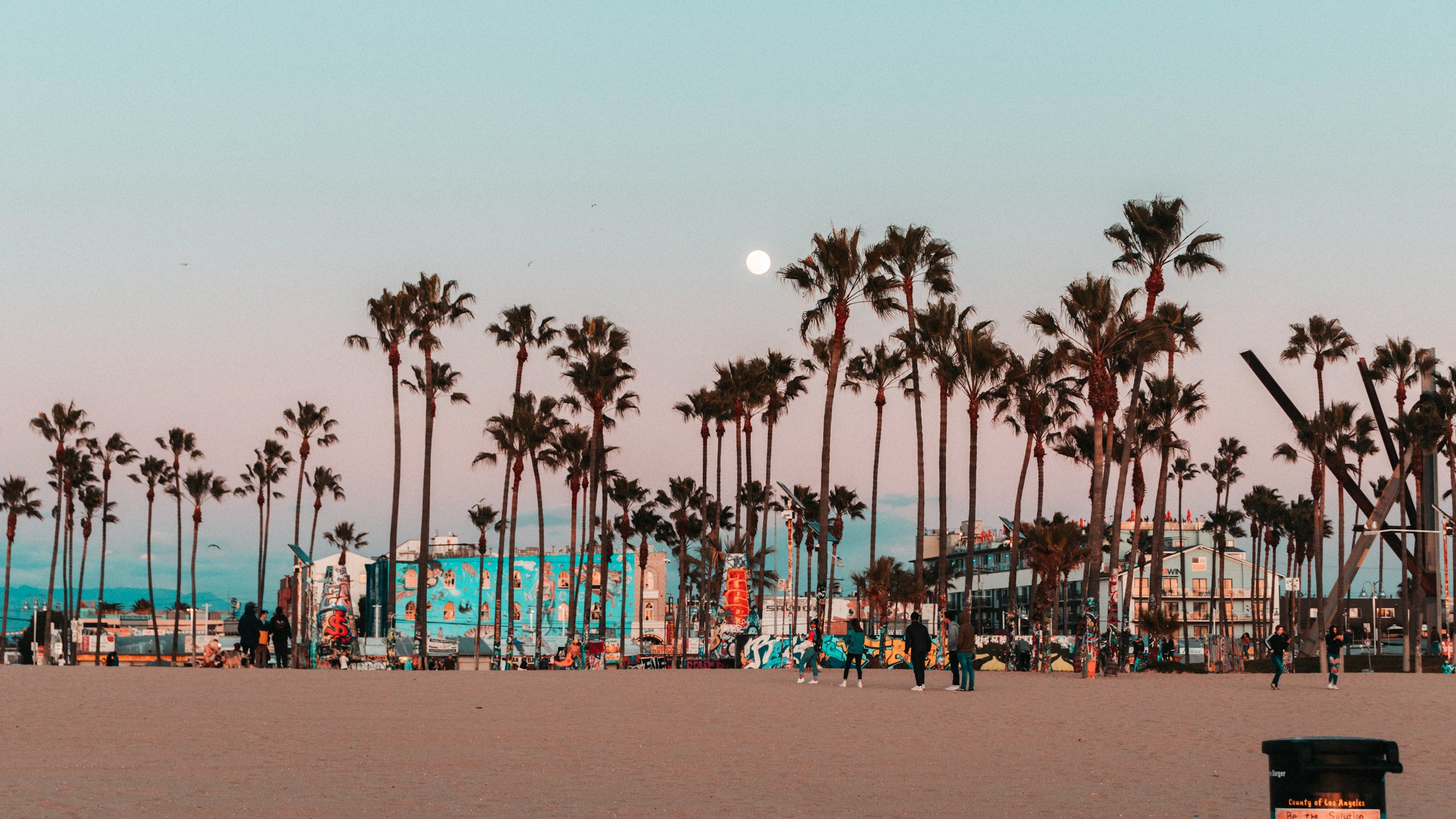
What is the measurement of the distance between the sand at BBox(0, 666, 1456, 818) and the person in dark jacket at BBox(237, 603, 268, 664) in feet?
29.0

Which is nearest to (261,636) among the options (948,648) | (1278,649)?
(948,648)

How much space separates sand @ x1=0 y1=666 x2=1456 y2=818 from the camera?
1023cm

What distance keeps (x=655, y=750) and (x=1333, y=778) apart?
31.8ft

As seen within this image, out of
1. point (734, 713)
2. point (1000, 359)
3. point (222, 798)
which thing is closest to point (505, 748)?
point (222, 798)

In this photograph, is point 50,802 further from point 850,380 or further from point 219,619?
point 219,619

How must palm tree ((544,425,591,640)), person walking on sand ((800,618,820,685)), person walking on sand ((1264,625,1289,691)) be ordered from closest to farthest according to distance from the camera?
person walking on sand ((800,618,820,685)), person walking on sand ((1264,625,1289,691)), palm tree ((544,425,591,640))

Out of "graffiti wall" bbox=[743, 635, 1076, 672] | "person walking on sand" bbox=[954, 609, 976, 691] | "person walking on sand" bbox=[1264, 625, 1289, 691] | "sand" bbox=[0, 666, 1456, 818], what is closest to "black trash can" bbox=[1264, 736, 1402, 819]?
"sand" bbox=[0, 666, 1456, 818]

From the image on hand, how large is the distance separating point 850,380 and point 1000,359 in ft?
42.2

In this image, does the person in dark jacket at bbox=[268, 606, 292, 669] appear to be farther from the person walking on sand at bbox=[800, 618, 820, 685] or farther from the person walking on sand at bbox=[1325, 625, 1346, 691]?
the person walking on sand at bbox=[1325, 625, 1346, 691]

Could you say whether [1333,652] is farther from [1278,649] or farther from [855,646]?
Answer: [855,646]

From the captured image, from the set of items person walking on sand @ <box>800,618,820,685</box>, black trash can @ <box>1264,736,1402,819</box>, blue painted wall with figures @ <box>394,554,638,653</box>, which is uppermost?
black trash can @ <box>1264,736,1402,819</box>

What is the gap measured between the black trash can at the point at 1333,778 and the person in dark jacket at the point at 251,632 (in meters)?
33.5

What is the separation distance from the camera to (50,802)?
32.0ft

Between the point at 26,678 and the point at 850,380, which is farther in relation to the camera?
the point at 850,380
